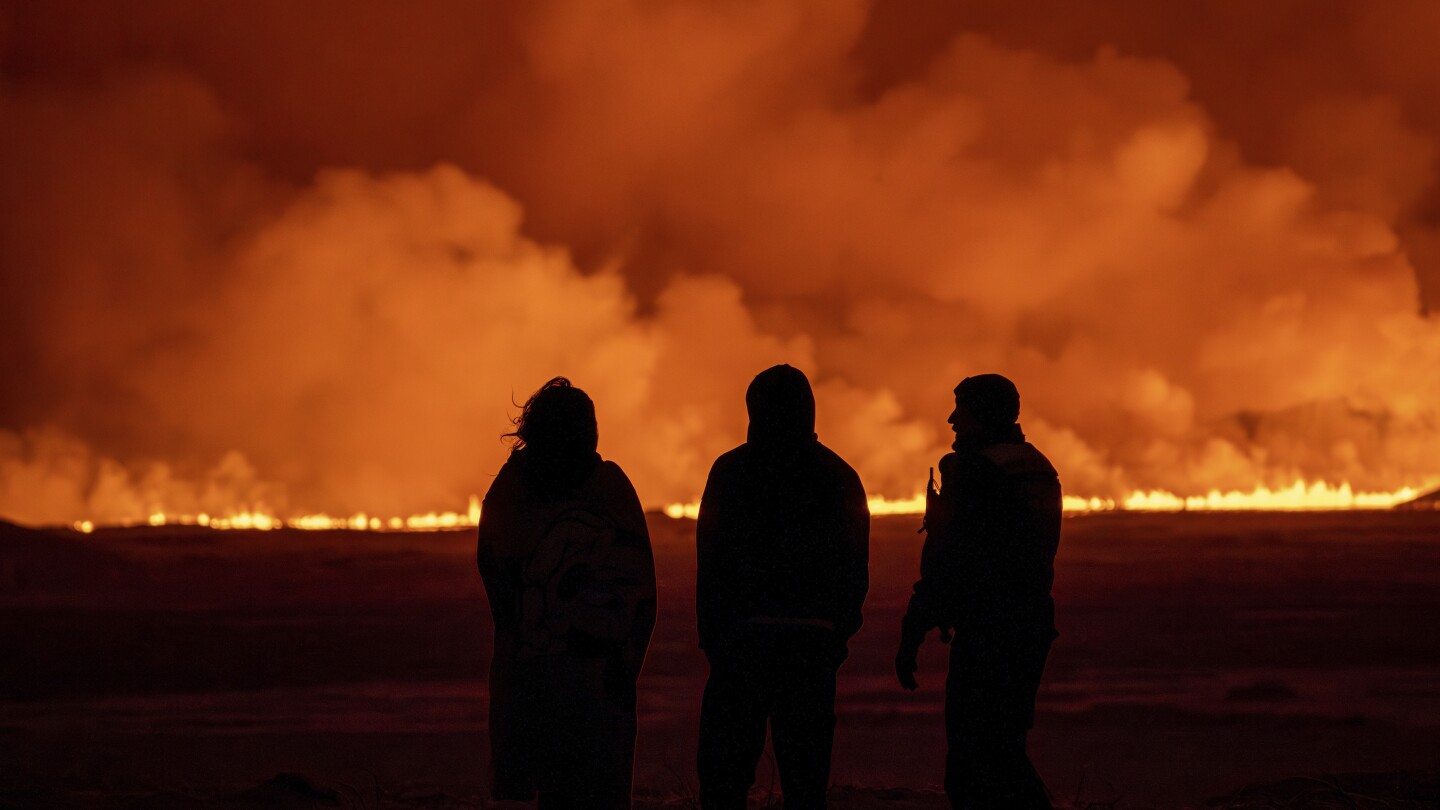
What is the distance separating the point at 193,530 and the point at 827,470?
60883mm

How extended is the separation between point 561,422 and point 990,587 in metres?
1.79

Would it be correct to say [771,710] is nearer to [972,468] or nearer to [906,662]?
[906,662]

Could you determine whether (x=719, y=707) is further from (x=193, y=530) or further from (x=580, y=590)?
(x=193, y=530)

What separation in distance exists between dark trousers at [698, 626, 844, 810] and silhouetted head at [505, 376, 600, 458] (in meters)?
0.89

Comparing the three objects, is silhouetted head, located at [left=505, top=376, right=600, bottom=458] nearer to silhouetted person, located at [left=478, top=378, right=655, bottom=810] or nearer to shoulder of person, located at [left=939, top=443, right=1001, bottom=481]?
silhouetted person, located at [left=478, top=378, right=655, bottom=810]

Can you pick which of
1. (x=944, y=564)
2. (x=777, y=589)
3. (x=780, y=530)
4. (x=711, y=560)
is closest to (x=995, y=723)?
(x=944, y=564)

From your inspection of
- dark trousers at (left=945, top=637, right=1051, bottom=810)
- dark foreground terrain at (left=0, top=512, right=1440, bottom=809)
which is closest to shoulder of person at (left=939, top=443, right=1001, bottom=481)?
dark trousers at (left=945, top=637, right=1051, bottom=810)

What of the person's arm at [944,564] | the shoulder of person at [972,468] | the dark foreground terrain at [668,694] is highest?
the shoulder of person at [972,468]

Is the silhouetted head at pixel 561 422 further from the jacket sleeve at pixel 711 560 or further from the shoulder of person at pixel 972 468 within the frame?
the shoulder of person at pixel 972 468

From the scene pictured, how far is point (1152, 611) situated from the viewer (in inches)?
1174

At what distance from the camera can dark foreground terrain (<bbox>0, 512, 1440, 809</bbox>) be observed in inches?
412

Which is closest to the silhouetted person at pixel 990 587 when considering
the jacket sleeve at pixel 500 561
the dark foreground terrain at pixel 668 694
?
the jacket sleeve at pixel 500 561

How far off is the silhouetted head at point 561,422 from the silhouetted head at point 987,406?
4.95ft

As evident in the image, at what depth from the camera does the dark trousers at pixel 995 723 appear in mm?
5660
